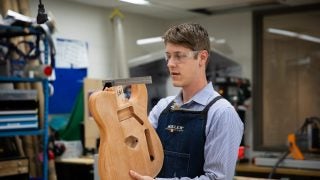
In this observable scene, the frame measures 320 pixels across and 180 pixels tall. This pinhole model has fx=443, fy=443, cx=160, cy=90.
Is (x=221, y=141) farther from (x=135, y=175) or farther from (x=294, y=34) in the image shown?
(x=294, y=34)

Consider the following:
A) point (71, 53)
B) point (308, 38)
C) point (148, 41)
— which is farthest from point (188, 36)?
point (308, 38)

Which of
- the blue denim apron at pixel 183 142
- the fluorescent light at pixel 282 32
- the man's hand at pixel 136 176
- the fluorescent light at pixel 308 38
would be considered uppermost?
the fluorescent light at pixel 282 32

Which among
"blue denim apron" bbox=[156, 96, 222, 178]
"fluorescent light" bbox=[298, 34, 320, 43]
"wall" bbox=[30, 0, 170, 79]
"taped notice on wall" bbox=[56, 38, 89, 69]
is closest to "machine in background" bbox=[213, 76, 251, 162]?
"fluorescent light" bbox=[298, 34, 320, 43]

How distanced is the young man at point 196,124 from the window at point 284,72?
3259mm

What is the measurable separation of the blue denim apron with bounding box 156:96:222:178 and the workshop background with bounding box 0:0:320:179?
7.50ft

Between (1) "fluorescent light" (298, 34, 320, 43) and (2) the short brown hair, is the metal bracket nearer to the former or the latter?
(2) the short brown hair

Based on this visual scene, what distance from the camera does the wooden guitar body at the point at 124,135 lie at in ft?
4.73

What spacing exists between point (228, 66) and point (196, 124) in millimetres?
3411

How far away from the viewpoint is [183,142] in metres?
1.65

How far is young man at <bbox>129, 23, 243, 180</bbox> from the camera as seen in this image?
158 centimetres

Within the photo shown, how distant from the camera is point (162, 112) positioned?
1.81 m

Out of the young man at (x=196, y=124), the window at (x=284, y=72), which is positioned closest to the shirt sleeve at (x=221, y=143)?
the young man at (x=196, y=124)

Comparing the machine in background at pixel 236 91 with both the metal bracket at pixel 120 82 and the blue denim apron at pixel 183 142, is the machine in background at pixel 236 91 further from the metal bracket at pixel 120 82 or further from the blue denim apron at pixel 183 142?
the metal bracket at pixel 120 82

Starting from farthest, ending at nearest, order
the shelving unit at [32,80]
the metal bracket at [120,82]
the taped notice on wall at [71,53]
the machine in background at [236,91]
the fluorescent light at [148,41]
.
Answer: the fluorescent light at [148,41]
the machine in background at [236,91]
the taped notice on wall at [71,53]
the shelving unit at [32,80]
the metal bracket at [120,82]
